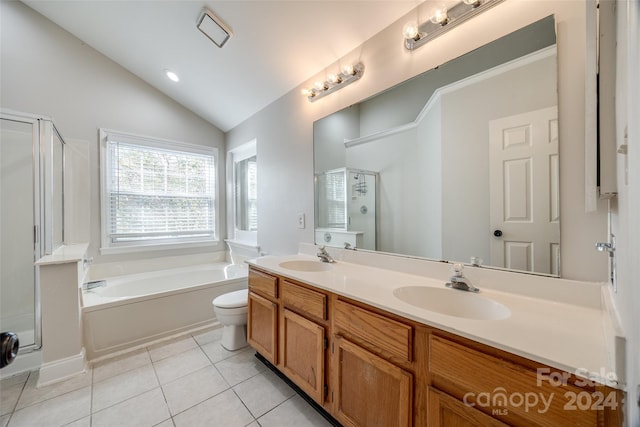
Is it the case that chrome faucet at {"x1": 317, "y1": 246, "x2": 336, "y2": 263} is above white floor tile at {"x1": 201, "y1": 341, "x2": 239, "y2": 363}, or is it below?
above

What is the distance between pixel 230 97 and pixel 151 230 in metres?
1.89

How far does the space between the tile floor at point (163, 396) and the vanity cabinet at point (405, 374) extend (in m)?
0.22

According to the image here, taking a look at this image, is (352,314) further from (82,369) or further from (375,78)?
(82,369)

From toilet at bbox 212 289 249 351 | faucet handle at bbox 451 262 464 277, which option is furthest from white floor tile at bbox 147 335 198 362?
faucet handle at bbox 451 262 464 277

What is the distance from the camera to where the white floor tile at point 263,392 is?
1.47 metres

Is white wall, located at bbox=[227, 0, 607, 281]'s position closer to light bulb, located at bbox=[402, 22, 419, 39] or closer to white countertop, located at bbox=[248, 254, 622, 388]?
light bulb, located at bbox=[402, 22, 419, 39]

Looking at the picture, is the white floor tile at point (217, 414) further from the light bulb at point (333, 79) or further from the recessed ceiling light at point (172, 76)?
the recessed ceiling light at point (172, 76)

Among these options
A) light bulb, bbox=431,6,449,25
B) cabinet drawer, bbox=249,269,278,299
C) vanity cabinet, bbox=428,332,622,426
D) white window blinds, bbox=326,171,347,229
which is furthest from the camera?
white window blinds, bbox=326,171,347,229

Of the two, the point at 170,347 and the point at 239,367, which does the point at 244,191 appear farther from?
the point at 239,367

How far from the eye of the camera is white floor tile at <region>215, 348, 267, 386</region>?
1.73m

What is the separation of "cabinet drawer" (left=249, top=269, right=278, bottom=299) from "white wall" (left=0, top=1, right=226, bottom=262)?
1.92 m

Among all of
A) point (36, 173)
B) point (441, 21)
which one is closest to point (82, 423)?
point (36, 173)

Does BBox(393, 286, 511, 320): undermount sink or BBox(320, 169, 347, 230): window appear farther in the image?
BBox(320, 169, 347, 230): window

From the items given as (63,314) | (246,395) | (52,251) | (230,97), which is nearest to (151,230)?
(52,251)
